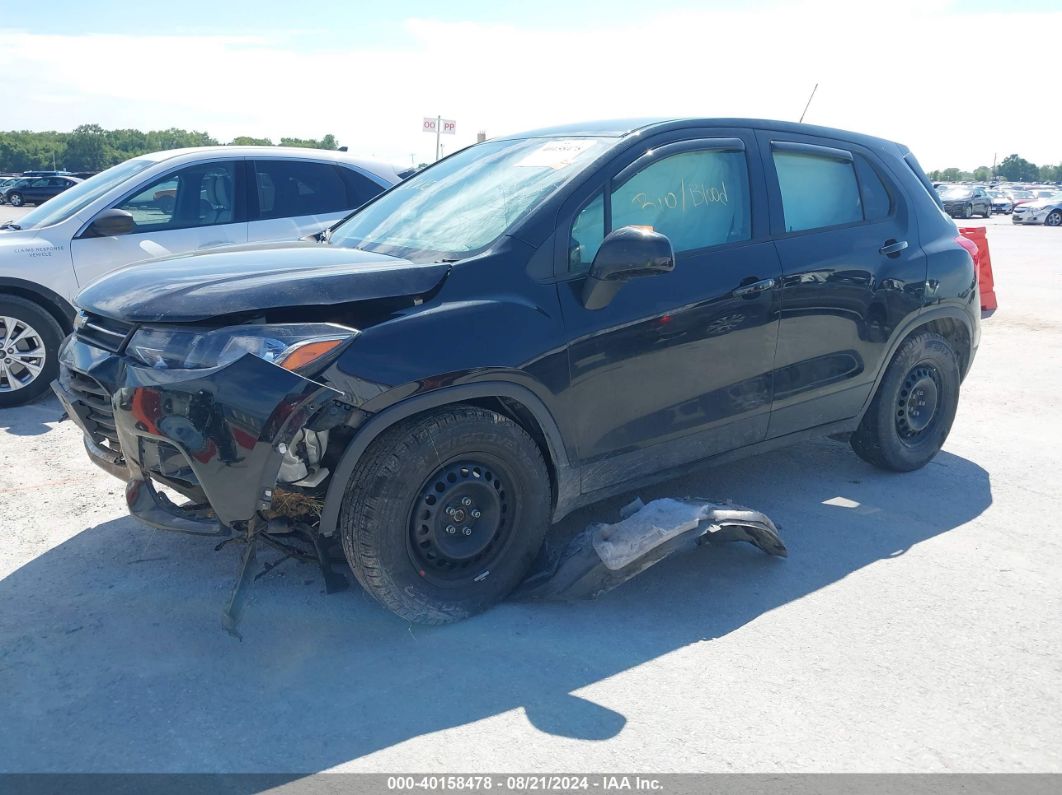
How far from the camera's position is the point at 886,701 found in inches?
128

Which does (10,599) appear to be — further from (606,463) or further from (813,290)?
(813,290)

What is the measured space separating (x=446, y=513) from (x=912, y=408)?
3.16 metres

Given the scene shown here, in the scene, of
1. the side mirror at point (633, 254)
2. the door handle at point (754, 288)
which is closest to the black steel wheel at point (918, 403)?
the door handle at point (754, 288)

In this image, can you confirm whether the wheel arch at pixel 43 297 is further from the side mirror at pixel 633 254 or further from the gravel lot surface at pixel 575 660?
the side mirror at pixel 633 254

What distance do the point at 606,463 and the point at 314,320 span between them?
1.38 metres

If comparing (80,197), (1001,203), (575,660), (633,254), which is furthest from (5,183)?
(1001,203)

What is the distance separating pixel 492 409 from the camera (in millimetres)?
3631

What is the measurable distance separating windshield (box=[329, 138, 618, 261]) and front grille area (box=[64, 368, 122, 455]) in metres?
1.29

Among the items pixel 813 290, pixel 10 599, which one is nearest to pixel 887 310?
pixel 813 290

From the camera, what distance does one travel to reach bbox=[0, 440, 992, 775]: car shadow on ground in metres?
2.98

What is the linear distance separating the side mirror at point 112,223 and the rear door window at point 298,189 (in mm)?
966

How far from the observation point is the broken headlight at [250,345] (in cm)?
316

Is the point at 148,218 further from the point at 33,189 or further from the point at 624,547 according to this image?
the point at 33,189

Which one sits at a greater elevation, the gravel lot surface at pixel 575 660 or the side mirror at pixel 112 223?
the side mirror at pixel 112 223
